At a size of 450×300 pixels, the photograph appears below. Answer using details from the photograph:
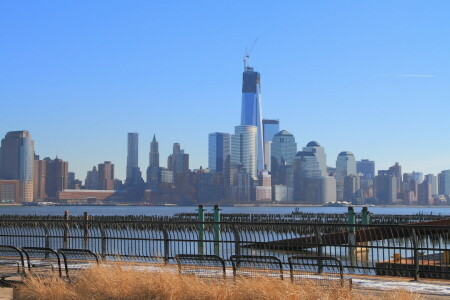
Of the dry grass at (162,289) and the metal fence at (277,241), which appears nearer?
the dry grass at (162,289)

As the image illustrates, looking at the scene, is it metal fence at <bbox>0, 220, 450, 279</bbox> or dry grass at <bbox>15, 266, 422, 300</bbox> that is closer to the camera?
dry grass at <bbox>15, 266, 422, 300</bbox>

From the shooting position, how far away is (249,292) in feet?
43.3

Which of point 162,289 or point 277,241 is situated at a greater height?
point 277,241

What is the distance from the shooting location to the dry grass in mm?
12836

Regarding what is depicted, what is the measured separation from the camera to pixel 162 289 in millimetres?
13898

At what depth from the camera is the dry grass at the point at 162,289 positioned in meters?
12.8

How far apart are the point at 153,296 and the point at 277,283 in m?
2.37

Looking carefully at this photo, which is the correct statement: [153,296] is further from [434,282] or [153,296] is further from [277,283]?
[434,282]

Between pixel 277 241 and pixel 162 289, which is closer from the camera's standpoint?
pixel 162 289

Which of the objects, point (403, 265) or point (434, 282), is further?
point (403, 265)

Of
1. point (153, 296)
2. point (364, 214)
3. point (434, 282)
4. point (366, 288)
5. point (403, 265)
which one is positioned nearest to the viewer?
point (153, 296)

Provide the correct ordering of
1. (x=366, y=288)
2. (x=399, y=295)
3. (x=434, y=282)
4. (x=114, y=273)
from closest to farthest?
(x=399, y=295), (x=114, y=273), (x=366, y=288), (x=434, y=282)

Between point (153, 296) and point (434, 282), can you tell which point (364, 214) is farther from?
point (153, 296)

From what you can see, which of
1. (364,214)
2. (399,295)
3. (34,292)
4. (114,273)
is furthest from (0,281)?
(364,214)
